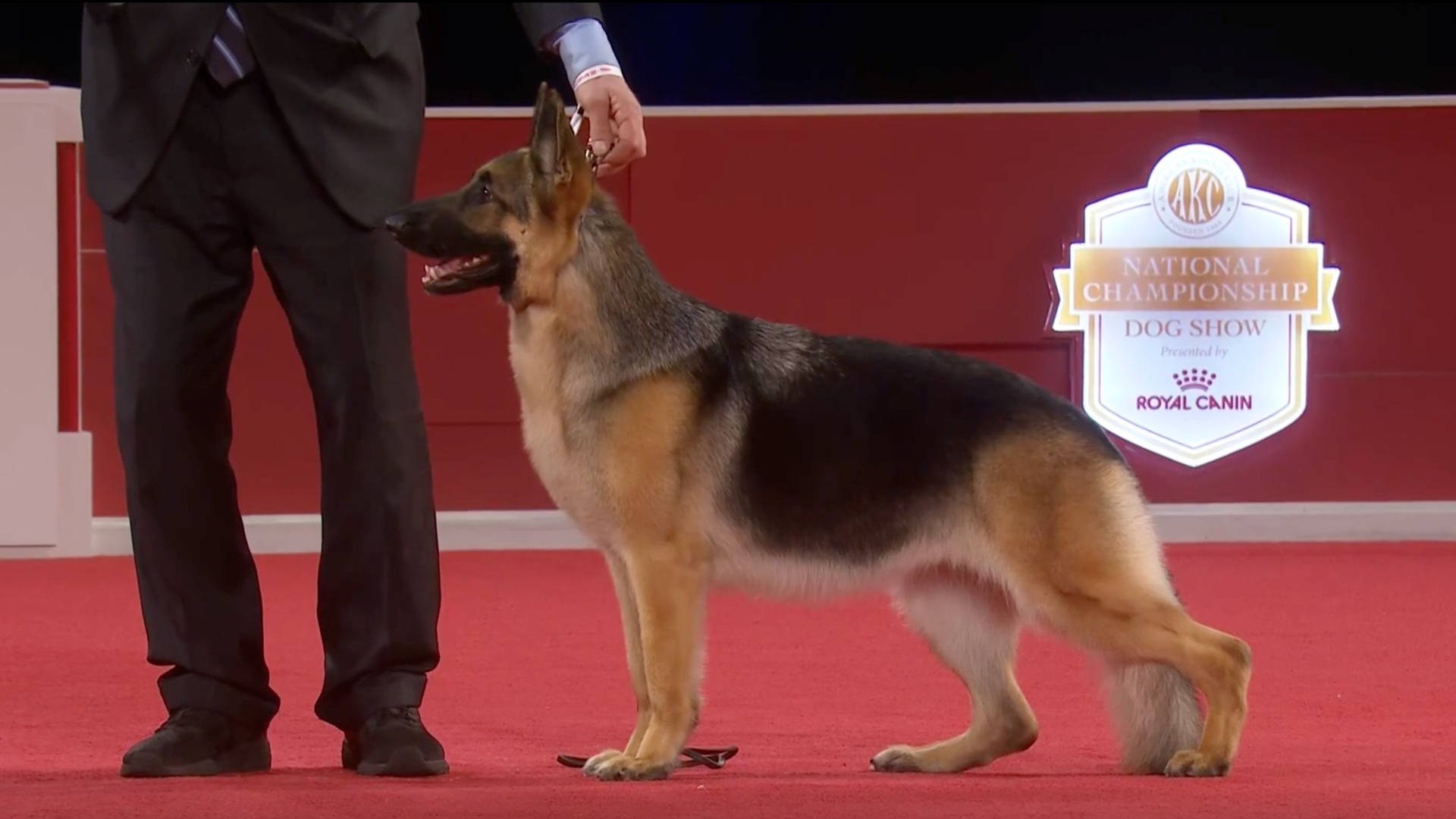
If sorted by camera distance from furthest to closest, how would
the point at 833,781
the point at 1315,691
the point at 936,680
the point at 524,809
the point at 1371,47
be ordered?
the point at 1371,47, the point at 936,680, the point at 1315,691, the point at 833,781, the point at 524,809

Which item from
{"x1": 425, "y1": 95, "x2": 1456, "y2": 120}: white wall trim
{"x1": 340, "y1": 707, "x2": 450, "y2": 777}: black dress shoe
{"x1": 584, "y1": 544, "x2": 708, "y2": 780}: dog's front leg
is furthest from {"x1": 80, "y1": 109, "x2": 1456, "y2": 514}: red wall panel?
{"x1": 340, "y1": 707, "x2": 450, "y2": 777}: black dress shoe

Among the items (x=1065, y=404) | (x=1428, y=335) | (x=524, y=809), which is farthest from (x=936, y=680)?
(x=1428, y=335)

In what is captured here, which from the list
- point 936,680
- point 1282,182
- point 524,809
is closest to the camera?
point 524,809

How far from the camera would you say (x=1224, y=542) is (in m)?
7.77

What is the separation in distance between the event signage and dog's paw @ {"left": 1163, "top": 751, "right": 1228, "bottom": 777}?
172 inches

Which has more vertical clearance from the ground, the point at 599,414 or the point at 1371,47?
the point at 1371,47

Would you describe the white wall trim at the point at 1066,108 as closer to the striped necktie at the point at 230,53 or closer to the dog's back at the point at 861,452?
the dog's back at the point at 861,452

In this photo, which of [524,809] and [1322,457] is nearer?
[524,809]

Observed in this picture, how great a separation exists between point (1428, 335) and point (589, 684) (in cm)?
461

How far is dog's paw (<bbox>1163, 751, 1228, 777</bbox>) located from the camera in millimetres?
3307

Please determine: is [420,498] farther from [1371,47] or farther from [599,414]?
[1371,47]

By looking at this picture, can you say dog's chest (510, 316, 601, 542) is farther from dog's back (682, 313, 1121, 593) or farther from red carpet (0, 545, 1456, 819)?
red carpet (0, 545, 1456, 819)

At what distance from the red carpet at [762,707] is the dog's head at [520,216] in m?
0.88

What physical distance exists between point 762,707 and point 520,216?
146 centimetres
